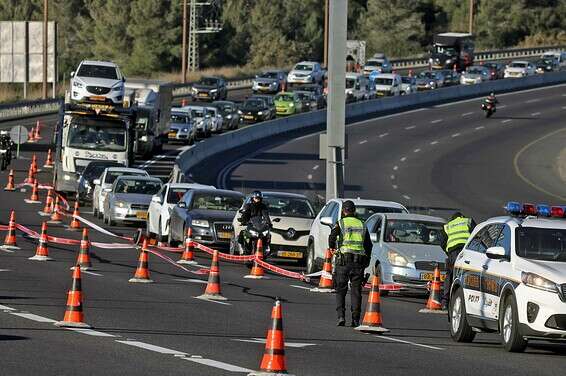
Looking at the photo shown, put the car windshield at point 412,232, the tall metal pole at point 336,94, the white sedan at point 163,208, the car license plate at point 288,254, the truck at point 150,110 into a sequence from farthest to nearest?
the truck at point 150,110 → the tall metal pole at point 336,94 → the white sedan at point 163,208 → the car license plate at point 288,254 → the car windshield at point 412,232

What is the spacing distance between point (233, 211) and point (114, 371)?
19.9 metres

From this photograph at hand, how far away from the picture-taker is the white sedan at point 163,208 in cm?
3500

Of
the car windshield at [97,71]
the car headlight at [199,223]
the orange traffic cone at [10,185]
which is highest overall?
the car windshield at [97,71]

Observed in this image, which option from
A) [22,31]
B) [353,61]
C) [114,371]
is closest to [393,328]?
[114,371]

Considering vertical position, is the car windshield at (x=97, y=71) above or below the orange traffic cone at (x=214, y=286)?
above

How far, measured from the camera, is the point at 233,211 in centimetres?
3347

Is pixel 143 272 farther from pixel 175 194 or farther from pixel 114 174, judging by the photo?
pixel 114 174

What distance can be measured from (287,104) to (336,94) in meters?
46.7

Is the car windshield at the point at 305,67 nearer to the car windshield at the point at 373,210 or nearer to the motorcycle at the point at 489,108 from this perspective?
the motorcycle at the point at 489,108

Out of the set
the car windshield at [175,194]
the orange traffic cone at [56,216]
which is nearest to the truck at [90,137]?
the orange traffic cone at [56,216]

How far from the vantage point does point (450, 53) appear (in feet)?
382

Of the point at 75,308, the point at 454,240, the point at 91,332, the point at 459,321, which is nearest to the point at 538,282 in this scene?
the point at 459,321

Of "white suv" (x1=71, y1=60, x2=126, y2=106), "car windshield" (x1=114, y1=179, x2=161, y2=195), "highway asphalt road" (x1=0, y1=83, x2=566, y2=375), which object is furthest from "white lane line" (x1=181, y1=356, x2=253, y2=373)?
"white suv" (x1=71, y1=60, x2=126, y2=106)

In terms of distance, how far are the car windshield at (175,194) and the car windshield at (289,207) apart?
3.80 meters
